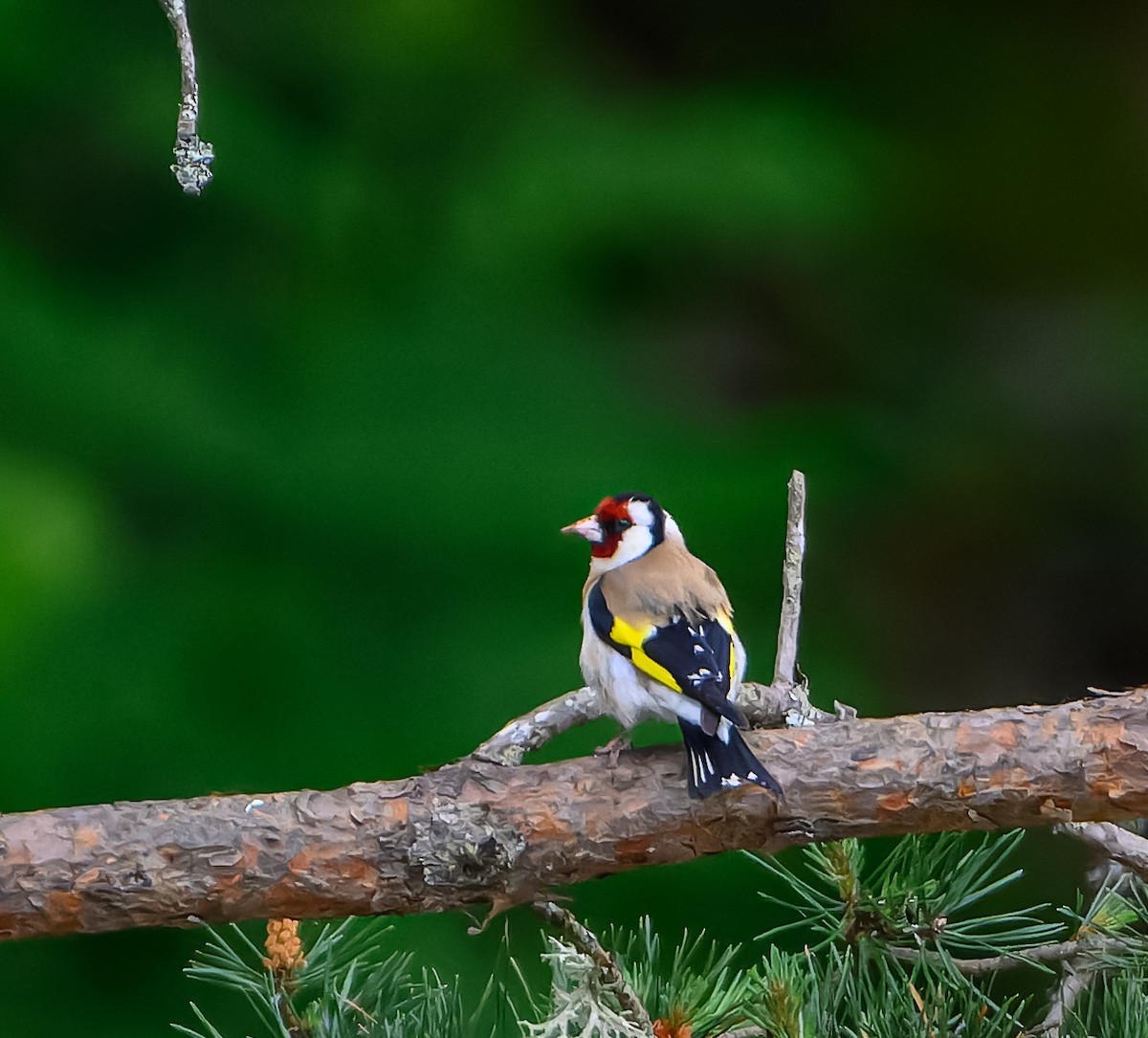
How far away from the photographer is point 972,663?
2348mm

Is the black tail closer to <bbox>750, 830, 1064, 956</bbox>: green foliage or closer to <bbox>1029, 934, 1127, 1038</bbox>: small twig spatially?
<bbox>750, 830, 1064, 956</bbox>: green foliage

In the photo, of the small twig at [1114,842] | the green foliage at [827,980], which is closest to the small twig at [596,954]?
the green foliage at [827,980]

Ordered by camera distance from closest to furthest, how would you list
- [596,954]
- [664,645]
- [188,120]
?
1. [188,120]
2. [596,954]
3. [664,645]

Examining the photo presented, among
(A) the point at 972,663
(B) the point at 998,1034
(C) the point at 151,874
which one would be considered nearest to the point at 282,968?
(C) the point at 151,874

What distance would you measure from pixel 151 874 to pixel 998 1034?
1.85ft

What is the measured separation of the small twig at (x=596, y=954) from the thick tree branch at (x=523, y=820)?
0.06ft

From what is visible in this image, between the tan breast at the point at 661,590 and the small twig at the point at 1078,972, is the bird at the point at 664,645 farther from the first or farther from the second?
the small twig at the point at 1078,972

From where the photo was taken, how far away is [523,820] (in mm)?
1028

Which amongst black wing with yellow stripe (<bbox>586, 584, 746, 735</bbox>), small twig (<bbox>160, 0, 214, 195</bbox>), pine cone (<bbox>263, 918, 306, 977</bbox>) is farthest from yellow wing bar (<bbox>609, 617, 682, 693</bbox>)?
small twig (<bbox>160, 0, 214, 195</bbox>)

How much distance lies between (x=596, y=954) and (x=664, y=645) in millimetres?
282

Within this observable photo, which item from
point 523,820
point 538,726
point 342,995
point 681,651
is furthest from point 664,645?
point 342,995

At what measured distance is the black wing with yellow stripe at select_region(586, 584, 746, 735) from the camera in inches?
45.1

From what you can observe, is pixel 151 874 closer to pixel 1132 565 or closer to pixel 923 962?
pixel 923 962

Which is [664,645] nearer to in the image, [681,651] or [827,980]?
[681,651]
